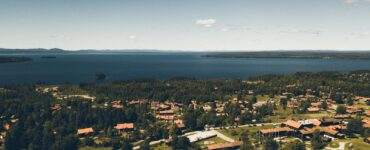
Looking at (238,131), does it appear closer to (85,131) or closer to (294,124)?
(294,124)

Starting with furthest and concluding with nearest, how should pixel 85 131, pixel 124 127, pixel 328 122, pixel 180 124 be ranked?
pixel 328 122, pixel 180 124, pixel 124 127, pixel 85 131

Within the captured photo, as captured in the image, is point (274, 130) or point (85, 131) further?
point (85, 131)

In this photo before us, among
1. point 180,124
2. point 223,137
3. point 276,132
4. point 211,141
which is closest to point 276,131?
point 276,132

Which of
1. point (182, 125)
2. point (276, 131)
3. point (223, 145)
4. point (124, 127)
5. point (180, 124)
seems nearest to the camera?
point (223, 145)

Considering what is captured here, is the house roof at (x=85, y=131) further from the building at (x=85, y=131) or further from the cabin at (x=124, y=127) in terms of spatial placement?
the cabin at (x=124, y=127)

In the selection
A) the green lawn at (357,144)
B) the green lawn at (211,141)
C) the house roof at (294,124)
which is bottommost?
the green lawn at (211,141)

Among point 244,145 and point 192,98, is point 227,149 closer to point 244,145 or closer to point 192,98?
point 244,145

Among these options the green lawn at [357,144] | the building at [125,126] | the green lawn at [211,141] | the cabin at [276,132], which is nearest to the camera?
the green lawn at [357,144]

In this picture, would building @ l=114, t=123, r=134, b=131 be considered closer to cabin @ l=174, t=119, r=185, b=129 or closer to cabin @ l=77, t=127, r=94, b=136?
cabin @ l=77, t=127, r=94, b=136

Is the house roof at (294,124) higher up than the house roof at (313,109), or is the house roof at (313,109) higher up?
the house roof at (294,124)

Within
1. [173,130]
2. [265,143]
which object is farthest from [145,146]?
[265,143]

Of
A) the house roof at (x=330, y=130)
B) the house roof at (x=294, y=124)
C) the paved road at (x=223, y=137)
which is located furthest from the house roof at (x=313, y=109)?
the paved road at (x=223, y=137)
